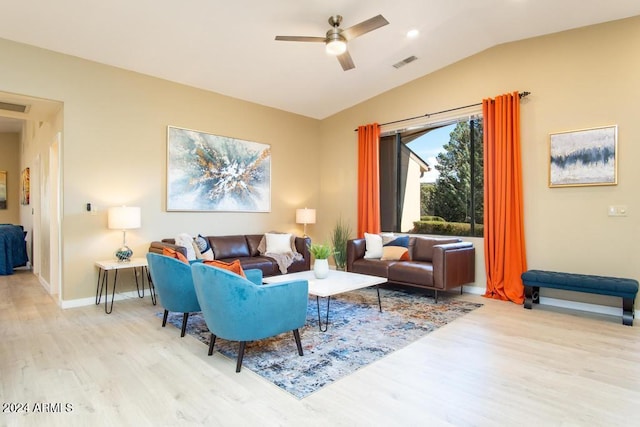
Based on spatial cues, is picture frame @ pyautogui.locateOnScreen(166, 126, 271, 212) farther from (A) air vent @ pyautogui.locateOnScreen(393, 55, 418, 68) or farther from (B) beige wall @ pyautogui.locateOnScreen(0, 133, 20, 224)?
(B) beige wall @ pyautogui.locateOnScreen(0, 133, 20, 224)

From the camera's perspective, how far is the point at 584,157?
425 cm

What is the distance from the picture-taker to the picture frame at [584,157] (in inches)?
161

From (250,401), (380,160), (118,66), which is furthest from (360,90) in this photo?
(250,401)

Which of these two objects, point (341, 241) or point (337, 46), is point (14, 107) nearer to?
point (337, 46)

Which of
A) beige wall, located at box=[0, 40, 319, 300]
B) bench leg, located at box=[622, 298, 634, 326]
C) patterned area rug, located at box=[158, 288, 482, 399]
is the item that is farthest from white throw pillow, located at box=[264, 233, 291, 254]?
bench leg, located at box=[622, 298, 634, 326]

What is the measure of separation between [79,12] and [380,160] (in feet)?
15.7

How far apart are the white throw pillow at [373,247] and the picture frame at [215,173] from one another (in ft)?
6.49

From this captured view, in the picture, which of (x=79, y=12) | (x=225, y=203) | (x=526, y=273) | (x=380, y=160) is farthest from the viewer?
(x=380, y=160)

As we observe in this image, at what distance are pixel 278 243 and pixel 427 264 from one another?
7.71 ft

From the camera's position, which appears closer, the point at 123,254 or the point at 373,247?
the point at 123,254

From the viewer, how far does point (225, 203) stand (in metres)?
5.78

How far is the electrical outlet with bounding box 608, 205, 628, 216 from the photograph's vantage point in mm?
4008

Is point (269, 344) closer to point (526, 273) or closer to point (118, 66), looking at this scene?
point (526, 273)

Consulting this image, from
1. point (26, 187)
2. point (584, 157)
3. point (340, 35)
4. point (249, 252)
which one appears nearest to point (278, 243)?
point (249, 252)
